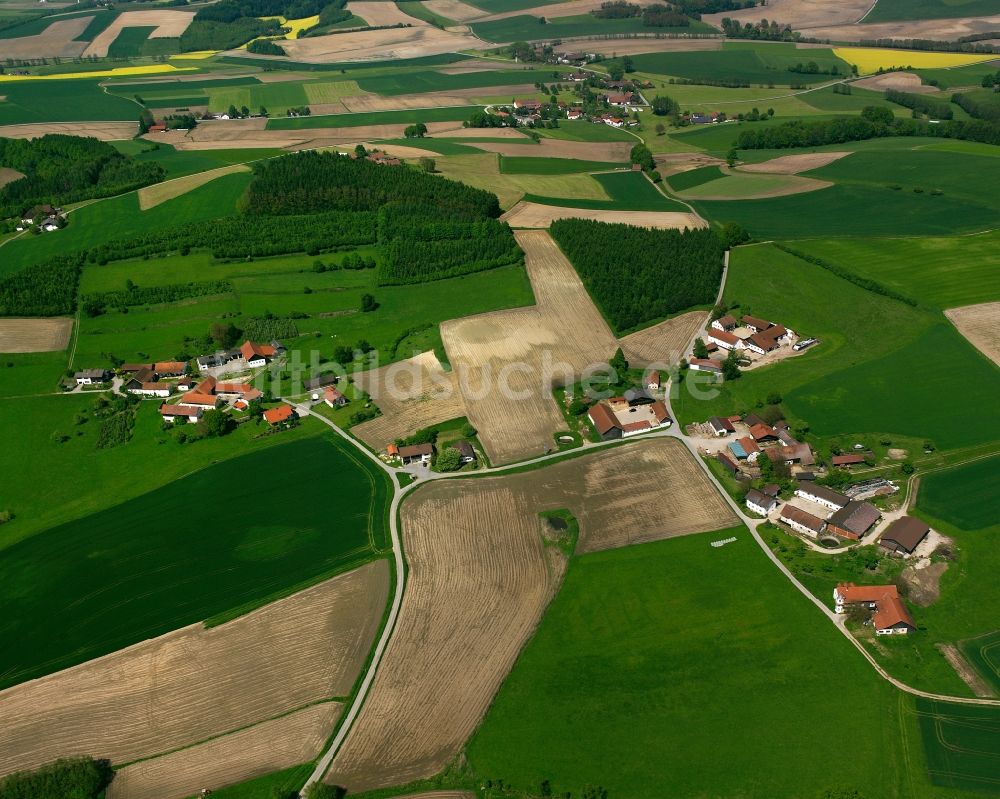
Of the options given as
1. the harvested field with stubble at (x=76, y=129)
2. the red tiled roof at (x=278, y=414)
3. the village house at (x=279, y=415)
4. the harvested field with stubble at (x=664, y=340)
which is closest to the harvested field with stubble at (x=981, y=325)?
the harvested field with stubble at (x=664, y=340)

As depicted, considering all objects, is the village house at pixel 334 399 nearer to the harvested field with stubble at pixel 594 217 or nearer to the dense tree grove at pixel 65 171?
the harvested field with stubble at pixel 594 217

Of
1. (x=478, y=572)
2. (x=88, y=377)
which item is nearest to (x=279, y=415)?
(x=88, y=377)

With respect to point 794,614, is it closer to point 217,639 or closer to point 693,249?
point 217,639

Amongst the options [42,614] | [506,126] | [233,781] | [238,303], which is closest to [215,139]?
[506,126]

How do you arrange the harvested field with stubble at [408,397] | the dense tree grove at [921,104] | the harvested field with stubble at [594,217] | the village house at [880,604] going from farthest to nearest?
the dense tree grove at [921,104]
the harvested field with stubble at [594,217]
the harvested field with stubble at [408,397]
the village house at [880,604]

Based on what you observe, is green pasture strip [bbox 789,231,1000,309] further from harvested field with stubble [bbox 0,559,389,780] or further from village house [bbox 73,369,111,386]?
village house [bbox 73,369,111,386]

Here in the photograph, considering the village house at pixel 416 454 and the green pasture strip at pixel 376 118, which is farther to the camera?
the green pasture strip at pixel 376 118

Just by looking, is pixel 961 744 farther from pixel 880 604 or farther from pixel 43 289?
pixel 43 289
